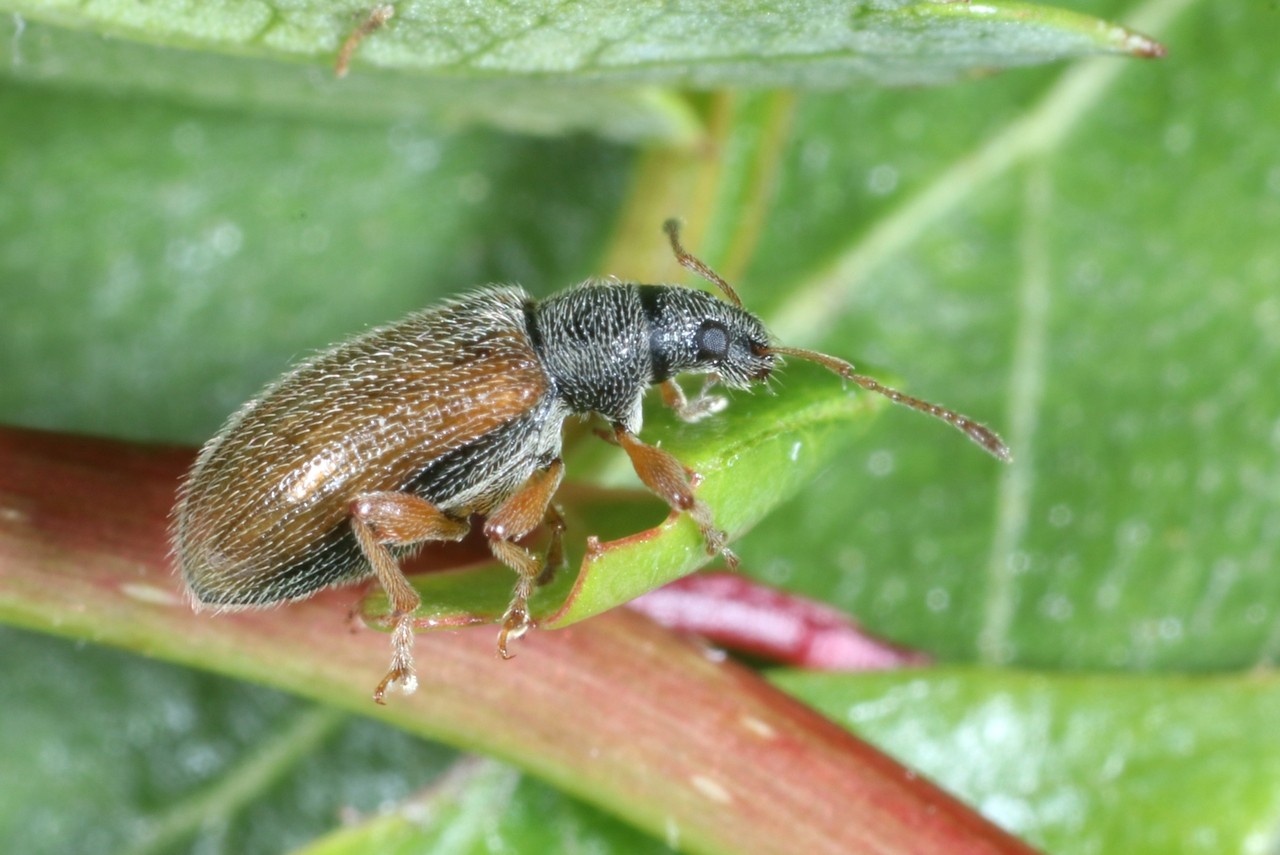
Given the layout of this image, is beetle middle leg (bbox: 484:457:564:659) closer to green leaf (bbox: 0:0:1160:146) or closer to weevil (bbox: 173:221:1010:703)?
weevil (bbox: 173:221:1010:703)

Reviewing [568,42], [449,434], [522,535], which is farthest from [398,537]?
[568,42]

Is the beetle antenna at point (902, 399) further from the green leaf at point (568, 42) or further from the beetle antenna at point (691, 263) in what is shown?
the green leaf at point (568, 42)

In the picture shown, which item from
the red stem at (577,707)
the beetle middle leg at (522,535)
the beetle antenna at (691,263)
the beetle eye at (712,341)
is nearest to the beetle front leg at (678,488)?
the beetle middle leg at (522,535)

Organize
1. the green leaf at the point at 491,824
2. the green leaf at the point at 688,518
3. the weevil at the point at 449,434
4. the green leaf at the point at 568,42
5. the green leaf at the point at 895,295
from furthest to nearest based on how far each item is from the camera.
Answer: the green leaf at the point at 895,295 → the green leaf at the point at 491,824 → the weevil at the point at 449,434 → the green leaf at the point at 568,42 → the green leaf at the point at 688,518

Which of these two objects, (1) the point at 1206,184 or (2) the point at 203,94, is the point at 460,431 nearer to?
(2) the point at 203,94

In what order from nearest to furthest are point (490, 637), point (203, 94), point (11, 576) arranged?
1. point (11, 576)
2. point (490, 637)
3. point (203, 94)

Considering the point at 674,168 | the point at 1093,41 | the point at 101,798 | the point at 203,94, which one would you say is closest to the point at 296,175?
the point at 203,94

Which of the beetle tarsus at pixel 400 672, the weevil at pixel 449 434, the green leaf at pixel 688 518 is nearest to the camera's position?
the green leaf at pixel 688 518
